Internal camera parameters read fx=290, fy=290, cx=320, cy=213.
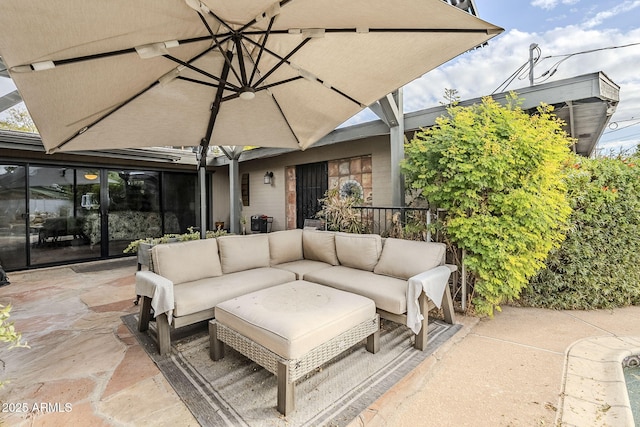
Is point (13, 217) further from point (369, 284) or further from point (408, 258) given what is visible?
point (408, 258)

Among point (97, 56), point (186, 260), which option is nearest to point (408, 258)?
point (186, 260)

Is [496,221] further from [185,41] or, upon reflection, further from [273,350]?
[185,41]

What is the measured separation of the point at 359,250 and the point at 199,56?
8.66ft

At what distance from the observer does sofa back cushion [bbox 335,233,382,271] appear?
3.52 meters

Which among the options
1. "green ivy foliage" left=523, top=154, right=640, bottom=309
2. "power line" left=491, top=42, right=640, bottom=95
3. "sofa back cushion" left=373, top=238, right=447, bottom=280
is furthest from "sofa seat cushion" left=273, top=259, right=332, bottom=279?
"power line" left=491, top=42, right=640, bottom=95

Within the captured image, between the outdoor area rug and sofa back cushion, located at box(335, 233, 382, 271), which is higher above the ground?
sofa back cushion, located at box(335, 233, 382, 271)

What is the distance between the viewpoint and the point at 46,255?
20.8ft

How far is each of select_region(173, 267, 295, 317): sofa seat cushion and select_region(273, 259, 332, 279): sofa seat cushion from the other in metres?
0.12

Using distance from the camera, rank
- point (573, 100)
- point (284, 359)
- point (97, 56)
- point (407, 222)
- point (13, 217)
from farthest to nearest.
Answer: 1. point (13, 217)
2. point (407, 222)
3. point (573, 100)
4. point (97, 56)
5. point (284, 359)

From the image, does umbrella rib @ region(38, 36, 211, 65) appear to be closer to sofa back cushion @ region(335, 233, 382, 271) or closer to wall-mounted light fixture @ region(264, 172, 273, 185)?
sofa back cushion @ region(335, 233, 382, 271)

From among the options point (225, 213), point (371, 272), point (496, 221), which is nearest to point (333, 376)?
point (371, 272)

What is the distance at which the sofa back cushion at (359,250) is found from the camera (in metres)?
3.52

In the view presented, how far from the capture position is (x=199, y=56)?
2.59 metres

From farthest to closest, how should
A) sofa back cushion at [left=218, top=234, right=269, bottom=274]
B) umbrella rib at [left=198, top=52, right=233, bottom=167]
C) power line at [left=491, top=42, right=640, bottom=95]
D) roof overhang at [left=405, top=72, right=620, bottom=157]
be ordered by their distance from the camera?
1. power line at [left=491, top=42, right=640, bottom=95]
2. sofa back cushion at [left=218, top=234, right=269, bottom=274]
3. roof overhang at [left=405, top=72, right=620, bottom=157]
4. umbrella rib at [left=198, top=52, right=233, bottom=167]
